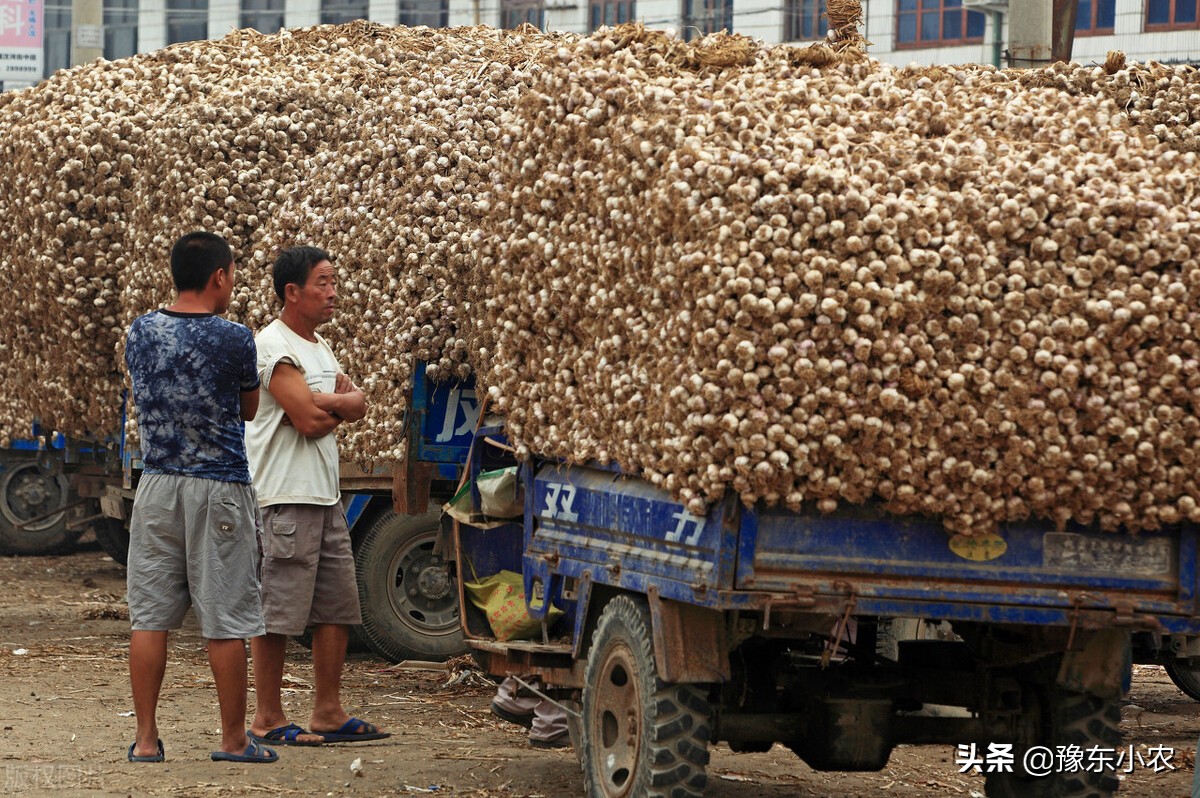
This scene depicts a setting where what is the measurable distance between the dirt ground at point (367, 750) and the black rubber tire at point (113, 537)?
3747mm

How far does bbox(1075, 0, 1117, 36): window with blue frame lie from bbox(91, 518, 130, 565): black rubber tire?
83.8 ft

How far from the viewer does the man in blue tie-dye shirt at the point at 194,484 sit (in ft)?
22.7

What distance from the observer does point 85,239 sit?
1190 centimetres

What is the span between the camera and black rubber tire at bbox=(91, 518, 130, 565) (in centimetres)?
1465

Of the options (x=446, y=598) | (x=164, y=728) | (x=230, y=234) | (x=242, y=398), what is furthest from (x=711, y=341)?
(x=230, y=234)

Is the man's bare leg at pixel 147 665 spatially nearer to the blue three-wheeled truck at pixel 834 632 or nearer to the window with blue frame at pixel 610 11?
the blue three-wheeled truck at pixel 834 632

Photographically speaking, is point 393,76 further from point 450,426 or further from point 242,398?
point 242,398

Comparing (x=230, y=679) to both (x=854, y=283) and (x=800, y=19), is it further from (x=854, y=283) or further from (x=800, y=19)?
(x=800, y=19)

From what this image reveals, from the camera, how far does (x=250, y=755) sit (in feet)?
23.7

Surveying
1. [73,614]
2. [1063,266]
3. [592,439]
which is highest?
[1063,266]

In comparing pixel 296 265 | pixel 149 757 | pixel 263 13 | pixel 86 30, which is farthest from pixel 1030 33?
pixel 263 13

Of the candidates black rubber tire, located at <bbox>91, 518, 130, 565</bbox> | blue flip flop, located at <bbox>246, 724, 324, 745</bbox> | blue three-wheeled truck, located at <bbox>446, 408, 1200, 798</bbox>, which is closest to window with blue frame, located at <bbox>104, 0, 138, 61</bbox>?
black rubber tire, located at <bbox>91, 518, 130, 565</bbox>

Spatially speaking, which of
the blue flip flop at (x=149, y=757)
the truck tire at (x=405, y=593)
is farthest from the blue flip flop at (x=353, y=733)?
the truck tire at (x=405, y=593)

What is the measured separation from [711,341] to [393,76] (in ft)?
17.8
